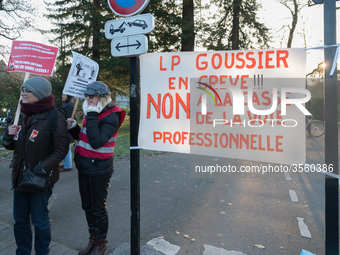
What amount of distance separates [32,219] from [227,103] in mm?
2329

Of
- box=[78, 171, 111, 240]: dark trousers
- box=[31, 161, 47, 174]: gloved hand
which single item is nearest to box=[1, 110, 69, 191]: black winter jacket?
box=[31, 161, 47, 174]: gloved hand

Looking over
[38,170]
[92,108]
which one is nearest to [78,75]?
[92,108]

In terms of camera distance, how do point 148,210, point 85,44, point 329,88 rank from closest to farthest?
point 329,88, point 148,210, point 85,44

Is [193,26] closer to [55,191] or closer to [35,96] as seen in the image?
[55,191]

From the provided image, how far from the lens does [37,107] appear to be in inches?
107

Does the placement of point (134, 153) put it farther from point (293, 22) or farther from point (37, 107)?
point (293, 22)

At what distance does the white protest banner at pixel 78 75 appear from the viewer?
324cm

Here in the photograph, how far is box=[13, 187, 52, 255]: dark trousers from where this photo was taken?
2.75m

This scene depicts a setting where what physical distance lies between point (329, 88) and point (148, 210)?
3.31 metres

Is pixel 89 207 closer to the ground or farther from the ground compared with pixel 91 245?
farther from the ground

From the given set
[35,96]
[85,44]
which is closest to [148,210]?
[35,96]

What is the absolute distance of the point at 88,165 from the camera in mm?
2918

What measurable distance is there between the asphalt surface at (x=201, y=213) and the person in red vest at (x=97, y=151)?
449mm

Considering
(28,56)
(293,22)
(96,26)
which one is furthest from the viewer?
(293,22)
